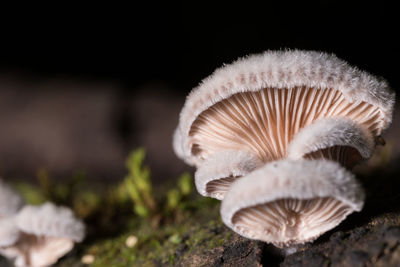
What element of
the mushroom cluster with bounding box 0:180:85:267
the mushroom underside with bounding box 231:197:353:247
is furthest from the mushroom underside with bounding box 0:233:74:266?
the mushroom underside with bounding box 231:197:353:247

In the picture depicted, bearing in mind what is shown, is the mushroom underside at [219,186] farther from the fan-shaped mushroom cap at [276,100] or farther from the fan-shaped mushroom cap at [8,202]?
the fan-shaped mushroom cap at [8,202]

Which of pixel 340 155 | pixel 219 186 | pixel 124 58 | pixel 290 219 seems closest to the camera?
pixel 290 219

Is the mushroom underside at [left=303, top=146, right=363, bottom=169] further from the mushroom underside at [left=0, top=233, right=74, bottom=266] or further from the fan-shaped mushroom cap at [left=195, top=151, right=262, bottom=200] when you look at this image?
the mushroom underside at [left=0, top=233, right=74, bottom=266]

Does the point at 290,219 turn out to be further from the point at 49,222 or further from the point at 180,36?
the point at 180,36

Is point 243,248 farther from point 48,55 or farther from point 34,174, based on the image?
point 48,55

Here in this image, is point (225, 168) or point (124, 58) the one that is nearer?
point (225, 168)

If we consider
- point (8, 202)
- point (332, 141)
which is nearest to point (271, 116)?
point (332, 141)
